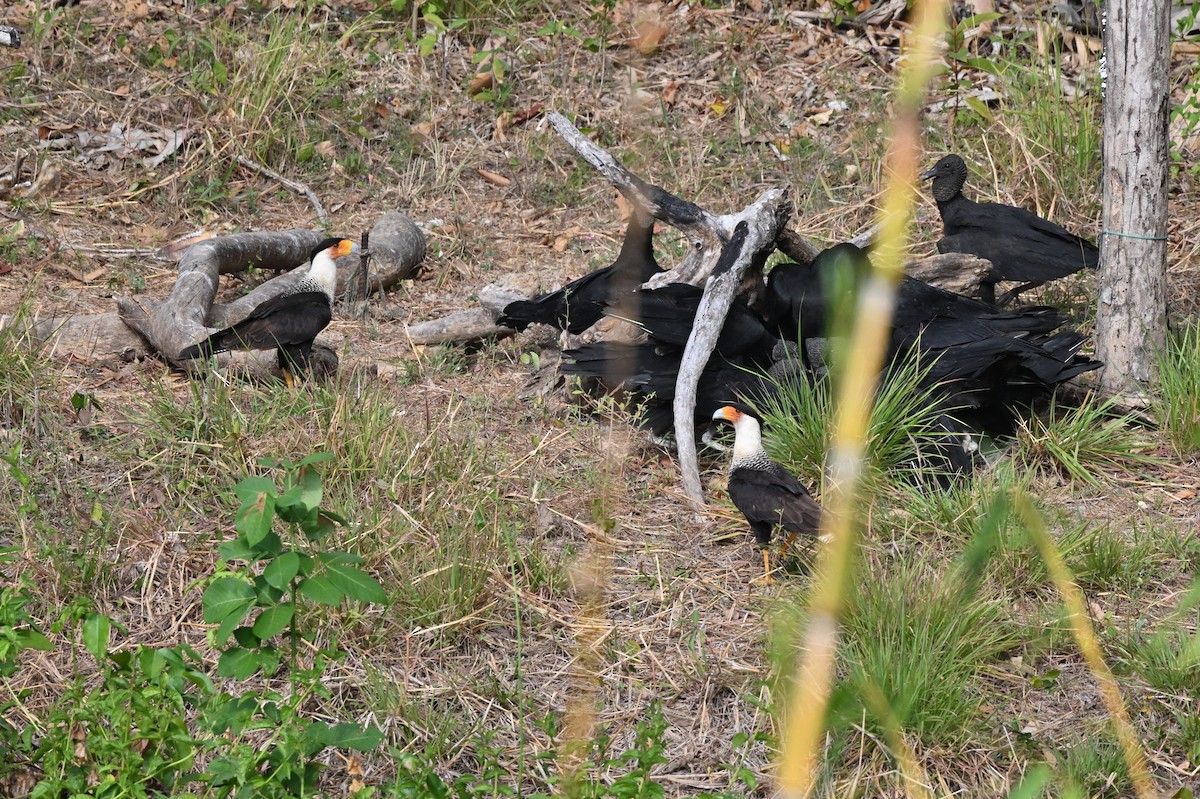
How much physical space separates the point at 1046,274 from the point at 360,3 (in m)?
5.97

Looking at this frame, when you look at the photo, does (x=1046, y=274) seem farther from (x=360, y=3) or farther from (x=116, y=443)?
(x=360, y=3)

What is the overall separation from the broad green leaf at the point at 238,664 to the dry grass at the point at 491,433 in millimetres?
591

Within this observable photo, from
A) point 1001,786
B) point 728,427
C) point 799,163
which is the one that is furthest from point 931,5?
point 799,163

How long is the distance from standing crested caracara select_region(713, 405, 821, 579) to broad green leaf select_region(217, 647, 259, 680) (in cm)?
173

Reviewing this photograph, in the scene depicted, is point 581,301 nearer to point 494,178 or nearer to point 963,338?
point 963,338

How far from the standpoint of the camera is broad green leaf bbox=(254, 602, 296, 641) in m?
2.28

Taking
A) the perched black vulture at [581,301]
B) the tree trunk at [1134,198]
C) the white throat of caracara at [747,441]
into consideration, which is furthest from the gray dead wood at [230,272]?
the tree trunk at [1134,198]

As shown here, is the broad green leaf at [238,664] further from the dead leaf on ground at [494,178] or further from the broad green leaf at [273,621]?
the dead leaf on ground at [494,178]

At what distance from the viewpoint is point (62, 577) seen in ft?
10.8

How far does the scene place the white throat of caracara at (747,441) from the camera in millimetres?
3955

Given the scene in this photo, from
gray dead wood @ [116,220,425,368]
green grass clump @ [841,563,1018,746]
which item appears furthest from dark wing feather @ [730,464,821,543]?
gray dead wood @ [116,220,425,368]

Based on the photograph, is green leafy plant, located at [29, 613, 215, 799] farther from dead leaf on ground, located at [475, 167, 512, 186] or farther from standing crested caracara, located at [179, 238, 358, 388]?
dead leaf on ground, located at [475, 167, 512, 186]

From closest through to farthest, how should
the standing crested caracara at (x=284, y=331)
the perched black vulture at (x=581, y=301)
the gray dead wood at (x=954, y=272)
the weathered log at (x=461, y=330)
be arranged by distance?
the standing crested caracara at (x=284, y=331), the perched black vulture at (x=581, y=301), the gray dead wood at (x=954, y=272), the weathered log at (x=461, y=330)

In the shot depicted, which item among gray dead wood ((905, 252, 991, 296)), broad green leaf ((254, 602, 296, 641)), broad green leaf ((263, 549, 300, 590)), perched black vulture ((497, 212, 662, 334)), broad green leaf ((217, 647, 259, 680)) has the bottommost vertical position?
perched black vulture ((497, 212, 662, 334))
